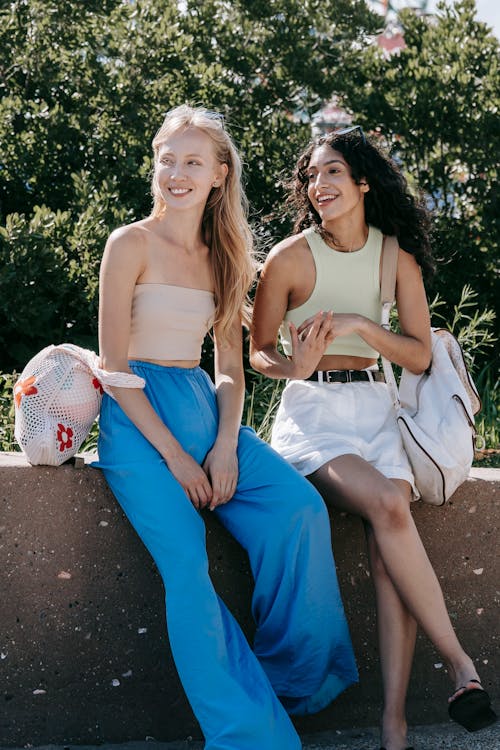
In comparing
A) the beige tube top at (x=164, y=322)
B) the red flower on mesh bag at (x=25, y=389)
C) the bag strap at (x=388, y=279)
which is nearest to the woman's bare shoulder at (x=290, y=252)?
the bag strap at (x=388, y=279)

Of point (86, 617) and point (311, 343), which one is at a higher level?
point (311, 343)

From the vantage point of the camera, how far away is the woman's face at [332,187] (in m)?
3.37

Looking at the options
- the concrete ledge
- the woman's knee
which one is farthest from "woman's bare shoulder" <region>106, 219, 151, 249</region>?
the woman's knee

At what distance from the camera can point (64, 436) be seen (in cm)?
287

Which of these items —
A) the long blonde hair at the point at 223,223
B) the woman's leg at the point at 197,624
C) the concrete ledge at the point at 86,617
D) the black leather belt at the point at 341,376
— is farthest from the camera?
the black leather belt at the point at 341,376

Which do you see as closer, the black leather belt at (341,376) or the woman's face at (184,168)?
the woman's face at (184,168)

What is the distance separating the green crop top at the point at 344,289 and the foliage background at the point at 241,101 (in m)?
2.01

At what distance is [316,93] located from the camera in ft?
21.0

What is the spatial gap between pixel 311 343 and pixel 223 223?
0.51 meters

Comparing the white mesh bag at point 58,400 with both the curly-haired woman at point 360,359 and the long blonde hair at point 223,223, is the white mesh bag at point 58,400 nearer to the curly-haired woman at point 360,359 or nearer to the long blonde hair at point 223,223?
the long blonde hair at point 223,223

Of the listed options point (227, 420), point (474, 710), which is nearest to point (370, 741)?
point (474, 710)

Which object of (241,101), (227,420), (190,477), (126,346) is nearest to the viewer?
(190,477)

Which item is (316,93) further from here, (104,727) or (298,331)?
(104,727)

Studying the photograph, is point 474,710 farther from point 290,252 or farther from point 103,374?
point 290,252
